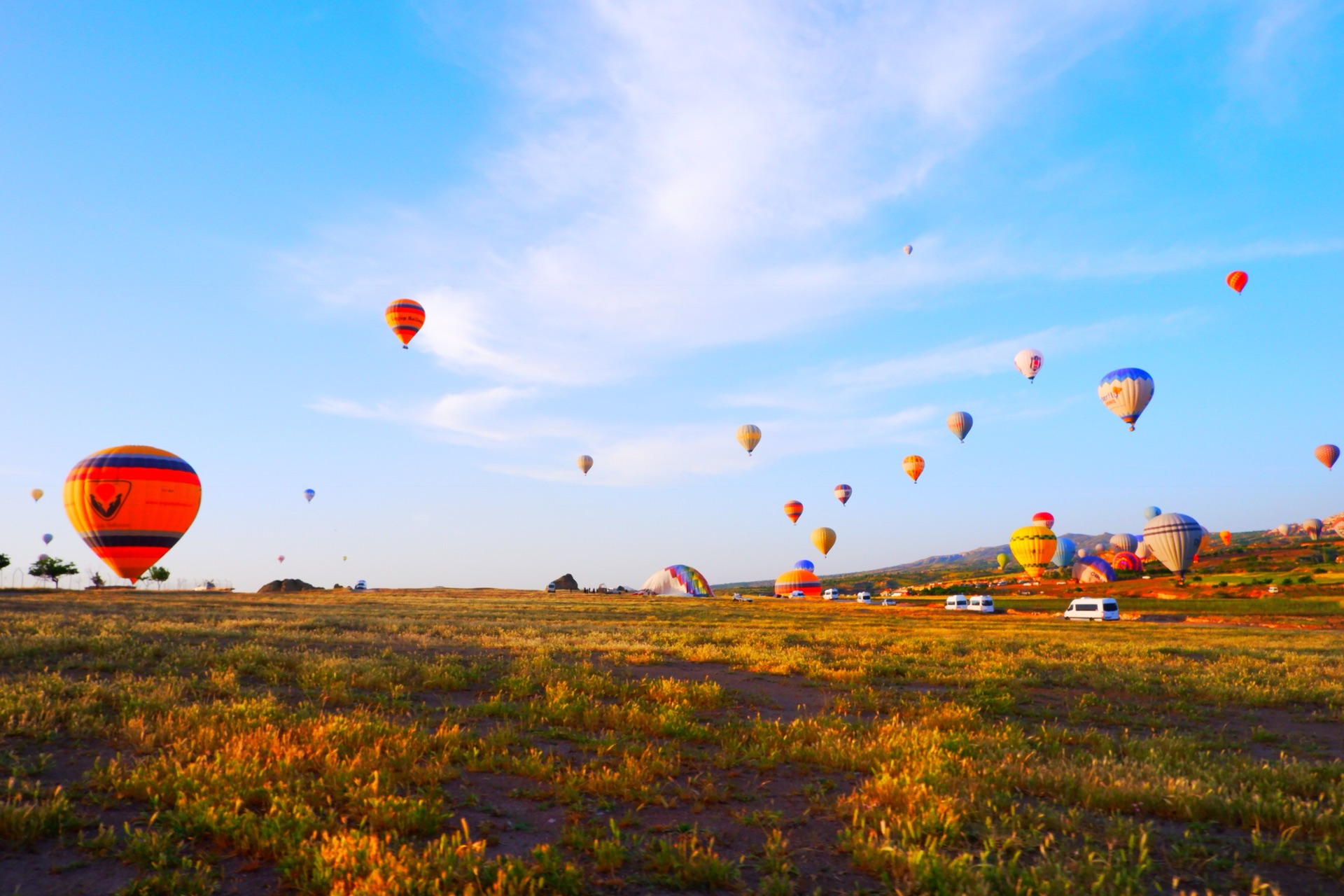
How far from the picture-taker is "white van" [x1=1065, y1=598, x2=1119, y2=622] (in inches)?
2007

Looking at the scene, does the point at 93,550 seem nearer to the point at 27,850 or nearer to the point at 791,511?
the point at 27,850

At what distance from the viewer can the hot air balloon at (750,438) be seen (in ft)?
297

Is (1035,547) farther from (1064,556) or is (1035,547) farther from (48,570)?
(48,570)

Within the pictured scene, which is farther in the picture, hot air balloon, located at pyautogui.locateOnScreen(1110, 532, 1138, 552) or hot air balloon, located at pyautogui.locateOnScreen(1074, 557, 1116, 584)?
hot air balloon, located at pyautogui.locateOnScreen(1110, 532, 1138, 552)

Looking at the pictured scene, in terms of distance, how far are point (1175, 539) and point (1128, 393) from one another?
56.3ft

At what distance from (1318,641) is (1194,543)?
49263mm

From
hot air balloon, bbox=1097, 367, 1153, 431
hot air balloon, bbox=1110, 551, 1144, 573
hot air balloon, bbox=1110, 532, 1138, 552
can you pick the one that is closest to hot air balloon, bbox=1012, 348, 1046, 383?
hot air balloon, bbox=1097, 367, 1153, 431

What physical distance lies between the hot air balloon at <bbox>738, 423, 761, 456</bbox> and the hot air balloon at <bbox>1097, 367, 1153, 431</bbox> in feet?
126

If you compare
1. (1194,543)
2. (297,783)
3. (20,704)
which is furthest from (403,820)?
(1194,543)

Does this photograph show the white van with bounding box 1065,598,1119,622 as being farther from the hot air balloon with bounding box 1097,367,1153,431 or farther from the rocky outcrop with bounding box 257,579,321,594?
the rocky outcrop with bounding box 257,579,321,594

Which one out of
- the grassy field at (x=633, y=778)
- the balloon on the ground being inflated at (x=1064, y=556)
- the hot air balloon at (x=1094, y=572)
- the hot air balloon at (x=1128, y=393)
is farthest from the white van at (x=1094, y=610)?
the balloon on the ground being inflated at (x=1064, y=556)

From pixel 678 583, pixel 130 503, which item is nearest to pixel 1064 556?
pixel 678 583

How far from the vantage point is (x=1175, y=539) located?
232 ft

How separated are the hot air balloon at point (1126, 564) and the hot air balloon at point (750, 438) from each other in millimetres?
59028
